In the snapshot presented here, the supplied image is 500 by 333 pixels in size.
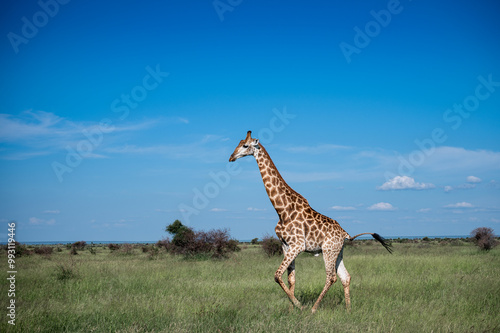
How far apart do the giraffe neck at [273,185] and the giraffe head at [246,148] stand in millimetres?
284

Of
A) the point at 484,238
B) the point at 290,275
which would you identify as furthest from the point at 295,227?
the point at 484,238

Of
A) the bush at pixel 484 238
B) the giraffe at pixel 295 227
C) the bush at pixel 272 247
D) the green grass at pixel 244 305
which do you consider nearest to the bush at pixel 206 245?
the bush at pixel 272 247

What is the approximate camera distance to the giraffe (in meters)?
7.68

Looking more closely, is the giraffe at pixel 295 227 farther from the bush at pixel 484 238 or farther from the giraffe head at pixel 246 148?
the bush at pixel 484 238

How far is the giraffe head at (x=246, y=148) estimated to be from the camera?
24.9ft

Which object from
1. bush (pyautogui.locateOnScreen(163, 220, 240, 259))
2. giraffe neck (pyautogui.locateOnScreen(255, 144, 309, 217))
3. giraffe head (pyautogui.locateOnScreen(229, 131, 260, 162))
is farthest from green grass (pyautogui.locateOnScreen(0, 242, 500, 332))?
bush (pyautogui.locateOnScreen(163, 220, 240, 259))

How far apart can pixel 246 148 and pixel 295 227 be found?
1917 millimetres

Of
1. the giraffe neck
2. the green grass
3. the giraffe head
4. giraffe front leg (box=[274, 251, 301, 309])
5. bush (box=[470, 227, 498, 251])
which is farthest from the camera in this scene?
bush (box=[470, 227, 498, 251])

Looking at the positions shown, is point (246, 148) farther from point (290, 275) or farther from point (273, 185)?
point (290, 275)

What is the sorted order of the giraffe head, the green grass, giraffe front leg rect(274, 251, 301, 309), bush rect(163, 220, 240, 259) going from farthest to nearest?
1. bush rect(163, 220, 240, 259)
2. the giraffe head
3. giraffe front leg rect(274, 251, 301, 309)
4. the green grass

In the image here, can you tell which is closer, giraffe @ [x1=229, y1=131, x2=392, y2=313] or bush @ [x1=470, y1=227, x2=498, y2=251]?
giraffe @ [x1=229, y1=131, x2=392, y2=313]

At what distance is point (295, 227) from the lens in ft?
25.5

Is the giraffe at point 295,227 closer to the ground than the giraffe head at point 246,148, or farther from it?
closer to the ground

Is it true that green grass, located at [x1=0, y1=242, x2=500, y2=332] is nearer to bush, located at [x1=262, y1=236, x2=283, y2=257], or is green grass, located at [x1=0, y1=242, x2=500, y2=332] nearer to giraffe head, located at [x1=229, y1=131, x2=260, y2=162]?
giraffe head, located at [x1=229, y1=131, x2=260, y2=162]
